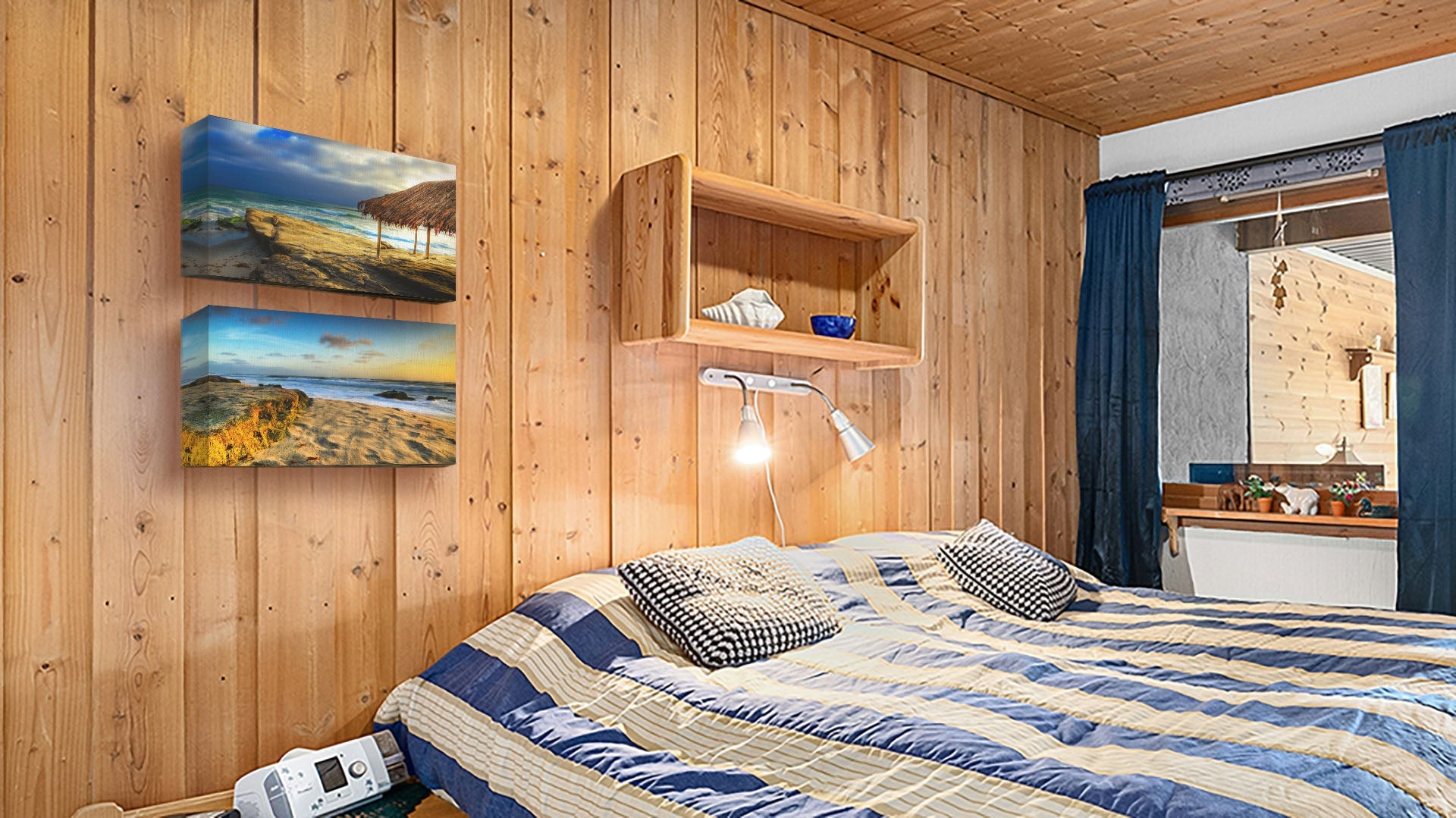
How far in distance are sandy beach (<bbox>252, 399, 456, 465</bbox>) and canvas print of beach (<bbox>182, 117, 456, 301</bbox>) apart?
255 millimetres

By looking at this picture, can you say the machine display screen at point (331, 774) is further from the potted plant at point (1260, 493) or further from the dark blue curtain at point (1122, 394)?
the potted plant at point (1260, 493)

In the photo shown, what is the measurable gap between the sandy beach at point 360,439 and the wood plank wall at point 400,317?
3.7 inches

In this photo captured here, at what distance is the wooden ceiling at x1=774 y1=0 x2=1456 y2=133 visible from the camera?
121 inches

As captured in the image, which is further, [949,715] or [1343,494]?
[1343,494]

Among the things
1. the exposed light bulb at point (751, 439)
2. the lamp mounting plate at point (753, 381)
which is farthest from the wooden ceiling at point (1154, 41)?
the exposed light bulb at point (751, 439)

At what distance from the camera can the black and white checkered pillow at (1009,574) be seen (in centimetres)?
264

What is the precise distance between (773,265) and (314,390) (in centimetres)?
146

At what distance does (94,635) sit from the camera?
1846 millimetres

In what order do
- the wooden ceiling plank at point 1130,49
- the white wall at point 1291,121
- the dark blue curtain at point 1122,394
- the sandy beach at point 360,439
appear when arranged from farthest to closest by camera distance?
the dark blue curtain at point 1122,394 → the white wall at point 1291,121 → the wooden ceiling plank at point 1130,49 → the sandy beach at point 360,439

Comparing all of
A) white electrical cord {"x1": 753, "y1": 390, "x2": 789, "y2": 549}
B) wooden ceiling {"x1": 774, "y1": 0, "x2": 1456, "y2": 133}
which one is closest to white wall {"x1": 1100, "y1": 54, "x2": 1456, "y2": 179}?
wooden ceiling {"x1": 774, "y1": 0, "x2": 1456, "y2": 133}

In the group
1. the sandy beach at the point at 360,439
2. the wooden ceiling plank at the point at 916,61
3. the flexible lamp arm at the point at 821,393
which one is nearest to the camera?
the sandy beach at the point at 360,439

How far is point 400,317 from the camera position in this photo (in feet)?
7.30

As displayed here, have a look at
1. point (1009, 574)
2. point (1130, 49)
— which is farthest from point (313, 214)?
point (1130, 49)

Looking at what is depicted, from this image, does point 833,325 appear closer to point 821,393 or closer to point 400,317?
point 821,393
